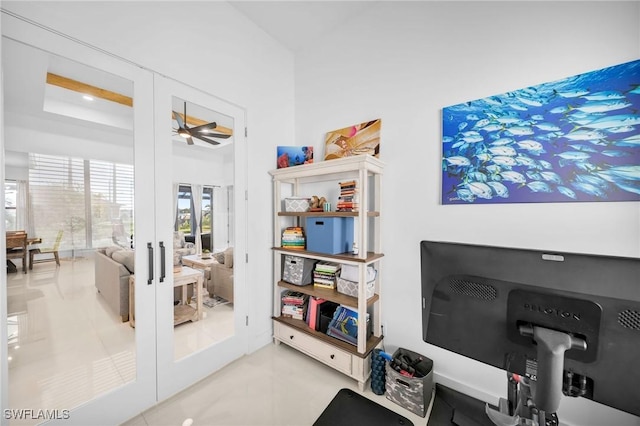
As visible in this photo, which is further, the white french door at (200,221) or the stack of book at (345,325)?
the stack of book at (345,325)

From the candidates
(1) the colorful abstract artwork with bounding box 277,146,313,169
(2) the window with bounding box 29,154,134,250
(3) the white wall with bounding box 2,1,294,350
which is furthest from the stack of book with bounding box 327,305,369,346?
(2) the window with bounding box 29,154,134,250

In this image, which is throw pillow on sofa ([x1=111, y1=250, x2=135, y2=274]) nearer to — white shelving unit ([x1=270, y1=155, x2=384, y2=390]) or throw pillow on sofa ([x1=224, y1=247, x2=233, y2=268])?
throw pillow on sofa ([x1=224, y1=247, x2=233, y2=268])

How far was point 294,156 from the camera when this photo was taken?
248 cm

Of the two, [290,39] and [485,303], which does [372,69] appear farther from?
[485,303]

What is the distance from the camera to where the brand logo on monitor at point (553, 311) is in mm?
577

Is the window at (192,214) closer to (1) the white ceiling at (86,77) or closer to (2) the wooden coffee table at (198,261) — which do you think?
(2) the wooden coffee table at (198,261)

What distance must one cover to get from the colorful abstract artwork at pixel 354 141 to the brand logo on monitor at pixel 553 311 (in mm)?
1678

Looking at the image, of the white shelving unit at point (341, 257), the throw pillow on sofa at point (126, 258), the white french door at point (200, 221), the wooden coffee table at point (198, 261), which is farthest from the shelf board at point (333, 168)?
the throw pillow on sofa at point (126, 258)

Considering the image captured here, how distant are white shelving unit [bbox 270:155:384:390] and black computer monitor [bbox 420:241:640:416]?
1.10 m

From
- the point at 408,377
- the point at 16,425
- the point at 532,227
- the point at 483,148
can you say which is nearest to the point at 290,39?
the point at 483,148

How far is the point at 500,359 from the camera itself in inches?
26.1

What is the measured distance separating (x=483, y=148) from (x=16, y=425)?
318cm

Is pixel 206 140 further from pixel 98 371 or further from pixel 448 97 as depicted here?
pixel 448 97

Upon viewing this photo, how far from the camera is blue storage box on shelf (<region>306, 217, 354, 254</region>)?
204 centimetres
